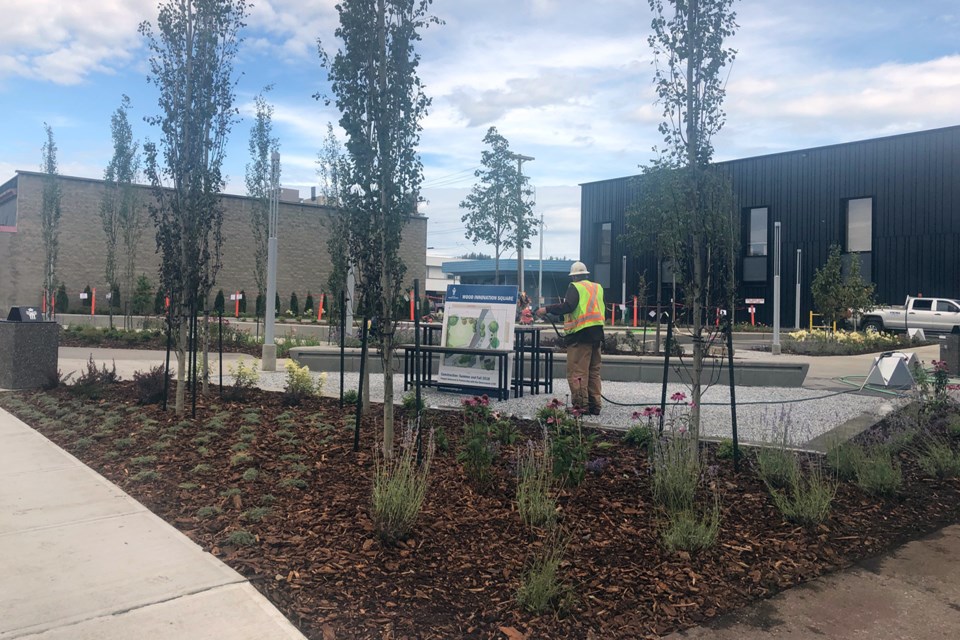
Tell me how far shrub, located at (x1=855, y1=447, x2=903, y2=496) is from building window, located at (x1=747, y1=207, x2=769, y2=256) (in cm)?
3682

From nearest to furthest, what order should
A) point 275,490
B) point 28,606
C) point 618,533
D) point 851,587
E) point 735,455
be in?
point 28,606
point 851,587
point 618,533
point 275,490
point 735,455

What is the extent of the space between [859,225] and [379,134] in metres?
36.7

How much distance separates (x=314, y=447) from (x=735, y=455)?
3580 millimetres

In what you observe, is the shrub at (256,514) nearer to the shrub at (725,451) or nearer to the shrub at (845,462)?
the shrub at (725,451)

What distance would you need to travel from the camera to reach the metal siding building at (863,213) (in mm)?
33562

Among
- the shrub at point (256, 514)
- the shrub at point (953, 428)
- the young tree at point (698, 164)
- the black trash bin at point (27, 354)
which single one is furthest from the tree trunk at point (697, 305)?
the black trash bin at point (27, 354)

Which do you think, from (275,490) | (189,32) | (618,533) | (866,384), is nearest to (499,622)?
(618,533)

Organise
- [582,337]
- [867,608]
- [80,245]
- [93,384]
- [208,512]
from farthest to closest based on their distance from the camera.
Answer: [80,245] < [93,384] < [582,337] < [208,512] < [867,608]

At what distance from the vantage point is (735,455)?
6074 millimetres

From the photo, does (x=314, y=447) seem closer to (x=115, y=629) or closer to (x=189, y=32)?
(x=115, y=629)

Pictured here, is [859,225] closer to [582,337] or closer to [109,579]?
[582,337]

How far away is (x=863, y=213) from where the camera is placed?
120 feet

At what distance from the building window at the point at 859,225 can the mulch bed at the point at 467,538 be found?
3393 cm

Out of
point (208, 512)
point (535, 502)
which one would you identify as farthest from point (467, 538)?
point (208, 512)
